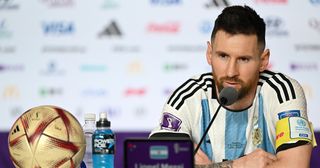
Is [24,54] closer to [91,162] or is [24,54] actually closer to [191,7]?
[191,7]

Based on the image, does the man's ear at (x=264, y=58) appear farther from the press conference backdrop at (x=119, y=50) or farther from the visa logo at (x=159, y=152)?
the press conference backdrop at (x=119, y=50)

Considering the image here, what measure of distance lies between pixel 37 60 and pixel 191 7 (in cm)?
93

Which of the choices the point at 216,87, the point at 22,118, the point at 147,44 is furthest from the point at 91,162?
the point at 147,44

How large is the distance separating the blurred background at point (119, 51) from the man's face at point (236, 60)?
1809mm

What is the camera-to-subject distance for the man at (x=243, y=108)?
2.33 metres

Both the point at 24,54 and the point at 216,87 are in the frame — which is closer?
the point at 216,87

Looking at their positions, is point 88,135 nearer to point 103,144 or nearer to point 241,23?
point 103,144

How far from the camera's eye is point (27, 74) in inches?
171

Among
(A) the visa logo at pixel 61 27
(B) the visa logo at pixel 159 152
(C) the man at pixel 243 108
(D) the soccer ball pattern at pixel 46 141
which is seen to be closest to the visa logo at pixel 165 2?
(A) the visa logo at pixel 61 27

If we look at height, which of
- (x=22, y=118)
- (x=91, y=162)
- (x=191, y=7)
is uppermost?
(x=191, y=7)

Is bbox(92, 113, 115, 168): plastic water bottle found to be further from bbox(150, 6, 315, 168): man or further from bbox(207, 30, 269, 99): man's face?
bbox(207, 30, 269, 99): man's face

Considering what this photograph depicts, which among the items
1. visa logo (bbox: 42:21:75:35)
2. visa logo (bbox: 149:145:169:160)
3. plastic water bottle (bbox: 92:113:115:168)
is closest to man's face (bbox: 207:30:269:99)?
plastic water bottle (bbox: 92:113:115:168)

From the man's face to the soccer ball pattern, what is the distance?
0.54 metres

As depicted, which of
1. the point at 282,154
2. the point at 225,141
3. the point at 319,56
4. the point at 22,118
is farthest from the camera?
the point at 319,56
